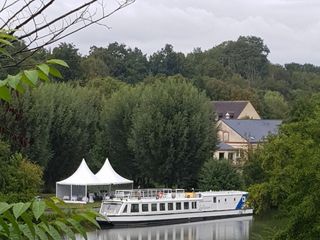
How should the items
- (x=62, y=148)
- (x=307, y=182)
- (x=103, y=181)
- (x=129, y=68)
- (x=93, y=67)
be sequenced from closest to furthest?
(x=307, y=182)
(x=103, y=181)
(x=62, y=148)
(x=93, y=67)
(x=129, y=68)

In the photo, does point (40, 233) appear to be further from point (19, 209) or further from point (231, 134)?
point (231, 134)

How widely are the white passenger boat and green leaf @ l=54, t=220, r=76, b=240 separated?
36.0 m

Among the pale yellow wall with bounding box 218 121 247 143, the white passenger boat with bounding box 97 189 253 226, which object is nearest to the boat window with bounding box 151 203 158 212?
the white passenger boat with bounding box 97 189 253 226

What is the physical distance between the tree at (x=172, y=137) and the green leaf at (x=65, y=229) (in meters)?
41.7

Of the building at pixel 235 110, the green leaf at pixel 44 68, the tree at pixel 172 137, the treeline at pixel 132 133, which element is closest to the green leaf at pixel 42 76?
the green leaf at pixel 44 68

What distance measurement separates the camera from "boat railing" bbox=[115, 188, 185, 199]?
40.9 meters

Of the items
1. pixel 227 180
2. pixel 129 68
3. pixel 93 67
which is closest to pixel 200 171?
pixel 227 180

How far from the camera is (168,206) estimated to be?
136 feet

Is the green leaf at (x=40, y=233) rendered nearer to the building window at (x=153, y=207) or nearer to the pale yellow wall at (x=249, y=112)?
the building window at (x=153, y=207)

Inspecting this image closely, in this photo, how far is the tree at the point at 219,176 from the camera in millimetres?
43938

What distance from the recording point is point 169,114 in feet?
151

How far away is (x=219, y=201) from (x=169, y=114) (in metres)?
6.65

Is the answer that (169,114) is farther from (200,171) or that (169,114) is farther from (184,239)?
(184,239)

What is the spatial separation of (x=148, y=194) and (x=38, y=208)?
132 ft
